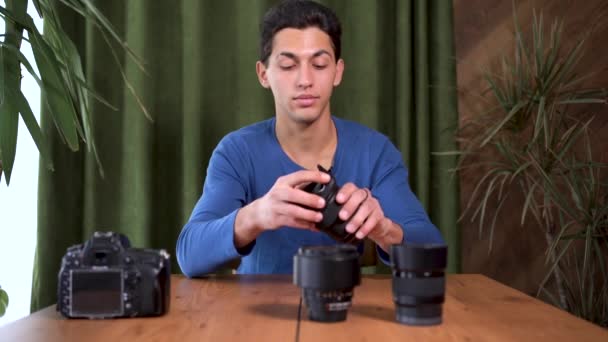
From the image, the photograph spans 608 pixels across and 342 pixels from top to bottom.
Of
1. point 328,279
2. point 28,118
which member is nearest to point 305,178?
point 328,279

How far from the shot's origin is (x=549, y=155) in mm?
2316

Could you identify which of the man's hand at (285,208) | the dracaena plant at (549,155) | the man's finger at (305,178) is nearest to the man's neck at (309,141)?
the man's hand at (285,208)

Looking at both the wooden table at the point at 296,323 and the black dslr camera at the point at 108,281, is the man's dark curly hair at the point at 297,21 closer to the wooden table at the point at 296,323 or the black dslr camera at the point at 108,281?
the wooden table at the point at 296,323

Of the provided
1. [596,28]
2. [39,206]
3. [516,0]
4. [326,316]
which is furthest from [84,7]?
[596,28]

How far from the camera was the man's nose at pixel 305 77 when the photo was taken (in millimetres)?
1645

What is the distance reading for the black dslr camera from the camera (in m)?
1.01

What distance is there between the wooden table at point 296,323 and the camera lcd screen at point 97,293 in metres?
0.02

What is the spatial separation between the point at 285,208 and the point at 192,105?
1364 millimetres

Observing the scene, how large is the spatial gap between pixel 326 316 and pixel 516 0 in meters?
1.98

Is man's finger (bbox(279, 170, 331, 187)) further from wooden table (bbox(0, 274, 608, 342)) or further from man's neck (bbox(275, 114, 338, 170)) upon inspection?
man's neck (bbox(275, 114, 338, 170))

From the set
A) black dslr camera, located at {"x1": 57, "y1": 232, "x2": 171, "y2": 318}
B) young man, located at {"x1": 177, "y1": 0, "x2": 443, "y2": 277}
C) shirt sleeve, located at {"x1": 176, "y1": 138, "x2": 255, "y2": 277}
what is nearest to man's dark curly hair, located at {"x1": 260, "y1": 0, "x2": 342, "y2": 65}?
young man, located at {"x1": 177, "y1": 0, "x2": 443, "y2": 277}

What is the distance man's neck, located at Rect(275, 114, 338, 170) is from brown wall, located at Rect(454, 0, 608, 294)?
0.95 metres

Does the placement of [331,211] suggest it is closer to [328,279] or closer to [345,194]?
[345,194]

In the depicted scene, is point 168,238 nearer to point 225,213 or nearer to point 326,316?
point 225,213
